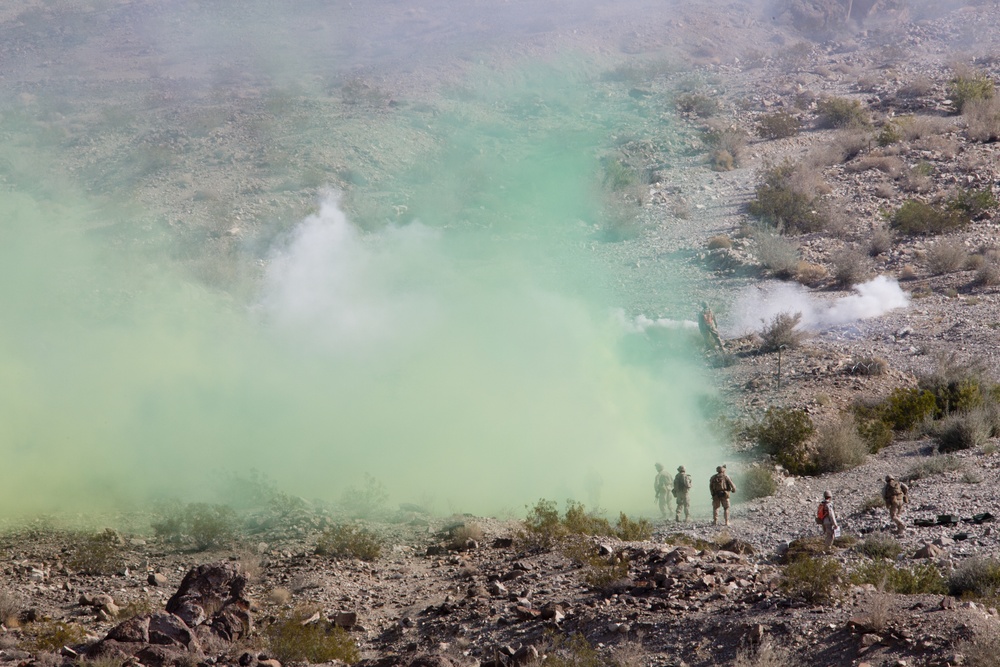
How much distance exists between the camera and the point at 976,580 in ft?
31.1

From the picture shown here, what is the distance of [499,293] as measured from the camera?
877 inches

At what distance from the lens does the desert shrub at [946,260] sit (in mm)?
23438

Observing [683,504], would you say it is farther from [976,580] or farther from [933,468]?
[976,580]

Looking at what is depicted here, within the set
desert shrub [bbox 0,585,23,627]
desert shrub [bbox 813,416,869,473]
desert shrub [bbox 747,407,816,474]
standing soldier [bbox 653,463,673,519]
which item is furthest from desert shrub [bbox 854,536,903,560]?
desert shrub [bbox 0,585,23,627]

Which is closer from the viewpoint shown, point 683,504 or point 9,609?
point 9,609

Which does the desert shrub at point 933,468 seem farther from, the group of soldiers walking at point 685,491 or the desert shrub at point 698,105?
the desert shrub at point 698,105

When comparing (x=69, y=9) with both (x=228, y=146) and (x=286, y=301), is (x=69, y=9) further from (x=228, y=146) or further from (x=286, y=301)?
(x=286, y=301)

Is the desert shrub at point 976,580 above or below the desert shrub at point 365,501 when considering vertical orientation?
below

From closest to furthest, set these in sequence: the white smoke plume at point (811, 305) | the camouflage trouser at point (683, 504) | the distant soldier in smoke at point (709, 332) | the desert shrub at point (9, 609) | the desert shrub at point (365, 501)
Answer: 1. the desert shrub at point (9, 609)
2. the camouflage trouser at point (683, 504)
3. the desert shrub at point (365, 501)
4. the distant soldier in smoke at point (709, 332)
5. the white smoke plume at point (811, 305)

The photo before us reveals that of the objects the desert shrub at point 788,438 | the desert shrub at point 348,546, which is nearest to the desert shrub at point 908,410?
the desert shrub at point 788,438

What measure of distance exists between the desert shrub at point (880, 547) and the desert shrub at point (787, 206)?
1566 centimetres

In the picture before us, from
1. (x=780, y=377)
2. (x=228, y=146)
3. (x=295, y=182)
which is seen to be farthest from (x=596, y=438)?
(x=228, y=146)

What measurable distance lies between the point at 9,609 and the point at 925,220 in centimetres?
2257

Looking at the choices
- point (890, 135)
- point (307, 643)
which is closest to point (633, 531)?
point (307, 643)
